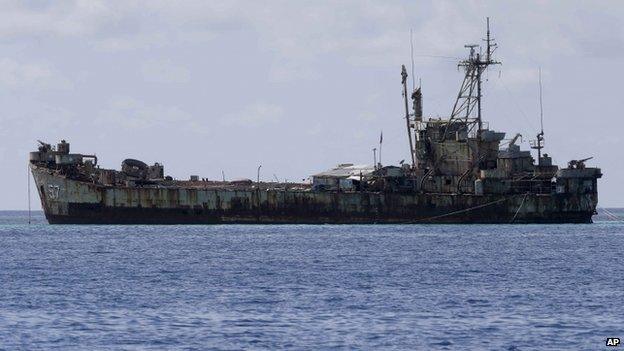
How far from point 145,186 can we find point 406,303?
67150 mm

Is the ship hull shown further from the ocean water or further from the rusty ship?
the ocean water

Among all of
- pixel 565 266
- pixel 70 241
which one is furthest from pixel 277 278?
pixel 70 241

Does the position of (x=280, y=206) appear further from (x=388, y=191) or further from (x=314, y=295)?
(x=314, y=295)

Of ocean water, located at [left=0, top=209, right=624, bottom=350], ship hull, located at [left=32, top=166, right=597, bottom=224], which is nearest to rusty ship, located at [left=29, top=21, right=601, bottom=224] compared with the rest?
ship hull, located at [left=32, top=166, right=597, bottom=224]

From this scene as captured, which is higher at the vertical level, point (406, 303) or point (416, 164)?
point (416, 164)

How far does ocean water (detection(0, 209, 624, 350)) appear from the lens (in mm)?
42844

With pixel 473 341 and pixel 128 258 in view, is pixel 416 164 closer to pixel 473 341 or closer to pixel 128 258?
pixel 128 258

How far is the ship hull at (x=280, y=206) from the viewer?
4464 inches

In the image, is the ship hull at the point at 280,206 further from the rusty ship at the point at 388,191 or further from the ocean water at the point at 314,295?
the ocean water at the point at 314,295

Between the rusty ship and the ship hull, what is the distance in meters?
0.09

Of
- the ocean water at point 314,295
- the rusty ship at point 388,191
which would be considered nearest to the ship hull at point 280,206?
the rusty ship at point 388,191

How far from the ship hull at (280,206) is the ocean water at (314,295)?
18.9 meters

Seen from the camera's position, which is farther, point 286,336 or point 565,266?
point 565,266

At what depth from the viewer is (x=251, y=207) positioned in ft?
385
